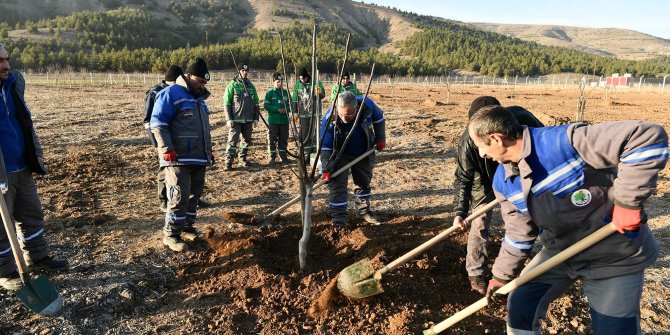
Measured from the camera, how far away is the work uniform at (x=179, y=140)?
405 cm

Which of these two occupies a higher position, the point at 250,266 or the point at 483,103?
the point at 483,103

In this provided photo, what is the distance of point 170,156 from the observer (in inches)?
157

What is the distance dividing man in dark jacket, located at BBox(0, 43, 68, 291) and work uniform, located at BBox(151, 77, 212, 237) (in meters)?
1.00

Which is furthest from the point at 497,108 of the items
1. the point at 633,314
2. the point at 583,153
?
the point at 633,314

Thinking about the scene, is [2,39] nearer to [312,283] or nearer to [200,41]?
[200,41]

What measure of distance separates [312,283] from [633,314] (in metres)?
2.23

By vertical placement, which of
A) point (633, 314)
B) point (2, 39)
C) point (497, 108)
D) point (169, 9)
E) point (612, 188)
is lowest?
point (633, 314)

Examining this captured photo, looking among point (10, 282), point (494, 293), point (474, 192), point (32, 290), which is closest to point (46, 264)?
point (10, 282)

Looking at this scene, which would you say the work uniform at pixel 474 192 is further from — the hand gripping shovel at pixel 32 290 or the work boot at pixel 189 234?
the hand gripping shovel at pixel 32 290

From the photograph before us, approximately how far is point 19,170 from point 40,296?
3.61 ft

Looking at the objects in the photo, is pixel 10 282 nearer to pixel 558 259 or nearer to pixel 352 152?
pixel 352 152

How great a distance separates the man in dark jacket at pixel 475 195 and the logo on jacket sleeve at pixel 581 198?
4.09 ft

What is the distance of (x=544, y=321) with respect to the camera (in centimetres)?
322

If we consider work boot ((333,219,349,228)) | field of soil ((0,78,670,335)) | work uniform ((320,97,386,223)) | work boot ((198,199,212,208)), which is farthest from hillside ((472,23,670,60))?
work boot ((198,199,212,208))
